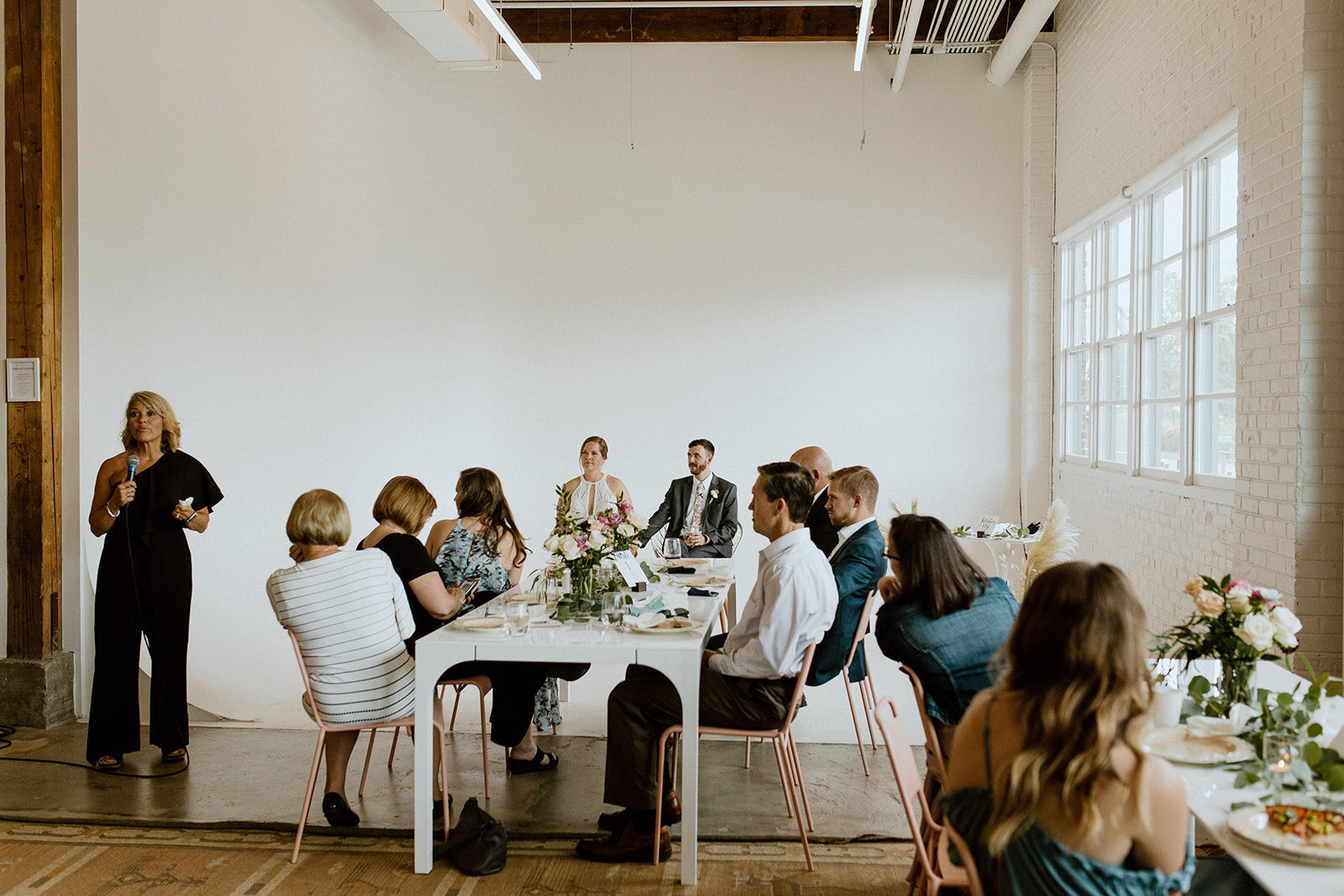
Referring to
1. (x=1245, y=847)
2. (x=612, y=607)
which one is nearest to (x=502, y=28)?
(x=612, y=607)

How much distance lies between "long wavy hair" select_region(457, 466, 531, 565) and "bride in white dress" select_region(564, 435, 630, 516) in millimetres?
2274

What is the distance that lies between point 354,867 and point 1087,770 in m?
2.71

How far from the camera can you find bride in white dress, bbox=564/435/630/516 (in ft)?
22.0

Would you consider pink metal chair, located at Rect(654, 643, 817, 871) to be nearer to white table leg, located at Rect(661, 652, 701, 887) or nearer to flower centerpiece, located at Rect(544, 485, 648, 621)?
white table leg, located at Rect(661, 652, 701, 887)

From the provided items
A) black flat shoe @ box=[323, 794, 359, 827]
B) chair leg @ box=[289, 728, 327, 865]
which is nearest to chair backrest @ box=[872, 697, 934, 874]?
chair leg @ box=[289, 728, 327, 865]

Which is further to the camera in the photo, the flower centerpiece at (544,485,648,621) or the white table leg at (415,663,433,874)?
the flower centerpiece at (544,485,648,621)

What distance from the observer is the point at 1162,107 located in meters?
5.46

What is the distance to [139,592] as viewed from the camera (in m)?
4.62

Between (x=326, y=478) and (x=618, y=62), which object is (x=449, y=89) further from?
(x=326, y=478)

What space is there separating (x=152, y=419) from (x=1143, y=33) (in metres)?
5.64

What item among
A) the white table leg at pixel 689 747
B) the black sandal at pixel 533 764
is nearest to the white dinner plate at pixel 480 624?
the white table leg at pixel 689 747

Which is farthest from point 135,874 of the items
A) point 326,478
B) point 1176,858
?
point 326,478

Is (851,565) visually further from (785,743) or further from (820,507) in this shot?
(820,507)

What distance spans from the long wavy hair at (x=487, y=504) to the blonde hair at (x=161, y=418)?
4.81 ft
